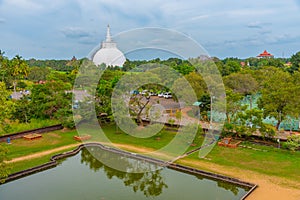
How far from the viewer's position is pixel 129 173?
585 inches

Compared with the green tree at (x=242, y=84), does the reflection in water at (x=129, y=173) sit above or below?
below

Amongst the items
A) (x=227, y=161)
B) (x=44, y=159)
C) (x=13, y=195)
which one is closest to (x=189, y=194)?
(x=227, y=161)

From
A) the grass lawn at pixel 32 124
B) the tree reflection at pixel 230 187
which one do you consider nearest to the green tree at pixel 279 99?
the tree reflection at pixel 230 187

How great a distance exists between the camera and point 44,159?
16250 mm

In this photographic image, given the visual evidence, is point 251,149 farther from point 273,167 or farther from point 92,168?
point 92,168

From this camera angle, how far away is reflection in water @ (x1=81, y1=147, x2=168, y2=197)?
1322 centimetres

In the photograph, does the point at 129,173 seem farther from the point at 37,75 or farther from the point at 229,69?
the point at 37,75

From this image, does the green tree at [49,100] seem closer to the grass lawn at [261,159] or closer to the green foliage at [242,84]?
the grass lawn at [261,159]

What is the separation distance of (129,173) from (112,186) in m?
1.69

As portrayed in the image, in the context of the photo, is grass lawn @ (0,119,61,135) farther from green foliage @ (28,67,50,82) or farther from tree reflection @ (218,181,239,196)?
green foliage @ (28,67,50,82)

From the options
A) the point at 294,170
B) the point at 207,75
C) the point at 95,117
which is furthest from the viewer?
the point at 207,75

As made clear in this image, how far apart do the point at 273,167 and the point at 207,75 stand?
14170 mm

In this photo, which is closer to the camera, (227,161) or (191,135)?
(227,161)

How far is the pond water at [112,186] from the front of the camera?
12273mm
